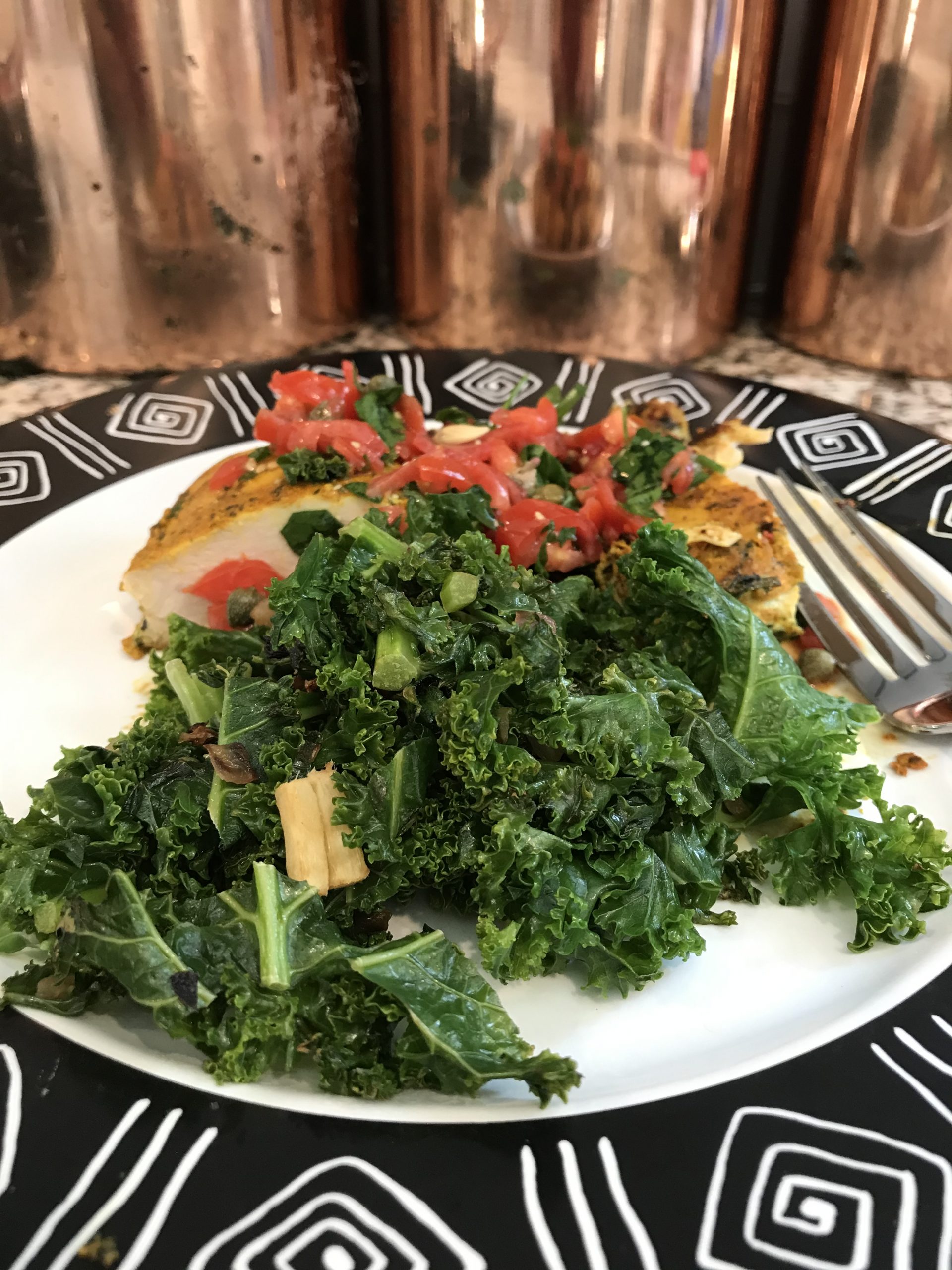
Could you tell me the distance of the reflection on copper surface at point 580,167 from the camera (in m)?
3.38

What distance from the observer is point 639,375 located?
3.67 metres

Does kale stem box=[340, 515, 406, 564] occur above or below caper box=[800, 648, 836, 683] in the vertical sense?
above

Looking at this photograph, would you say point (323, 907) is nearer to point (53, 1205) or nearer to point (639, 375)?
point (53, 1205)

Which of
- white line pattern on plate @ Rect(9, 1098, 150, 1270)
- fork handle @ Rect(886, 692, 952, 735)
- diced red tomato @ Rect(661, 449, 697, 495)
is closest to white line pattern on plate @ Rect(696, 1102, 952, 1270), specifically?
white line pattern on plate @ Rect(9, 1098, 150, 1270)

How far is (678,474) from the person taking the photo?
9.14 feet

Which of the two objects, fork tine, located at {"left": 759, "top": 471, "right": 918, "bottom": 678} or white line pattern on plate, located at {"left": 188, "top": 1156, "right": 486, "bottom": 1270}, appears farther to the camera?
fork tine, located at {"left": 759, "top": 471, "right": 918, "bottom": 678}

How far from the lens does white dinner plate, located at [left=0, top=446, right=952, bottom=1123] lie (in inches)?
58.2

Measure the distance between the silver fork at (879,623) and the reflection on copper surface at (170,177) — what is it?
2.28m

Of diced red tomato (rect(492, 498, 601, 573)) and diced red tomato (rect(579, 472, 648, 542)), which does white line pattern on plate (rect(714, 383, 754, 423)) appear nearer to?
diced red tomato (rect(579, 472, 648, 542))

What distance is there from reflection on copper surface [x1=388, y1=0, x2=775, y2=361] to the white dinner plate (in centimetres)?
239

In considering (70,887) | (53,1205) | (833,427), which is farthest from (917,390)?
(53,1205)

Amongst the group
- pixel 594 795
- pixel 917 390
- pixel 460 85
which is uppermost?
pixel 460 85

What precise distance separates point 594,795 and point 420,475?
1205 mm

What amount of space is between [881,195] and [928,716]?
2.57 metres
